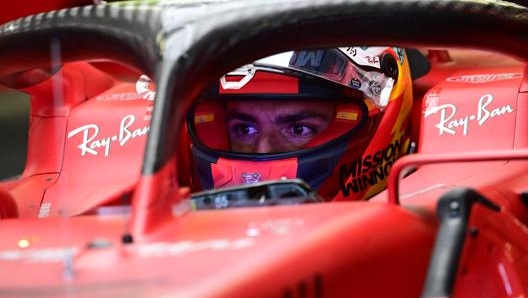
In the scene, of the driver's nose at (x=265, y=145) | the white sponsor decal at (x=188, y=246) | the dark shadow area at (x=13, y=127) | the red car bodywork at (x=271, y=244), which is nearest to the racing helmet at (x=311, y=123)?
the driver's nose at (x=265, y=145)

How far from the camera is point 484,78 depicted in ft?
5.39

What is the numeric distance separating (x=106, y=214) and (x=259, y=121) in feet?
1.95

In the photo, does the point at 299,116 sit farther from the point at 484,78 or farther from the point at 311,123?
the point at 484,78

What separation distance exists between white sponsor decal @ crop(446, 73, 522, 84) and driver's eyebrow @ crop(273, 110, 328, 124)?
31cm

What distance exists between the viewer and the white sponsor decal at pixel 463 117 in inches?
58.9

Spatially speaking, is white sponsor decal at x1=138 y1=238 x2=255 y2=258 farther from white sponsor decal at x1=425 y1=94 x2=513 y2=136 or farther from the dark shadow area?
the dark shadow area

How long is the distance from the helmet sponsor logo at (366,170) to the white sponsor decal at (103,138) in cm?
41

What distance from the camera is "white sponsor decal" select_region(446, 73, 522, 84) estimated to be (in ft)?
5.28

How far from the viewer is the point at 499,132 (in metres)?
1.46

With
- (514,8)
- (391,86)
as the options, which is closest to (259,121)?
(391,86)

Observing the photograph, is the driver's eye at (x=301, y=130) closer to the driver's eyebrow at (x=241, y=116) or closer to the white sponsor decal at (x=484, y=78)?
the driver's eyebrow at (x=241, y=116)

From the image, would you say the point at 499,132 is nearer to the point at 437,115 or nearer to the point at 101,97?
A: the point at 437,115

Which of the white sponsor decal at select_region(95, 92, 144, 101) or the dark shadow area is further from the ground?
the white sponsor decal at select_region(95, 92, 144, 101)

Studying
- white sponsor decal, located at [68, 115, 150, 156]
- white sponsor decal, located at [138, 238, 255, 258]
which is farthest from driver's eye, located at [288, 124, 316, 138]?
white sponsor decal, located at [138, 238, 255, 258]
